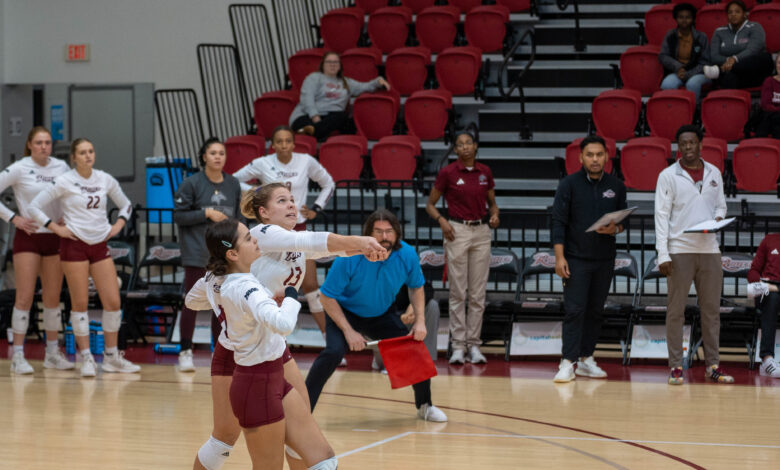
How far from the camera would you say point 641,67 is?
11.6 meters

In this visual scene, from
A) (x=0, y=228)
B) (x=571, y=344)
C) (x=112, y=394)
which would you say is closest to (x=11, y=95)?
(x=0, y=228)

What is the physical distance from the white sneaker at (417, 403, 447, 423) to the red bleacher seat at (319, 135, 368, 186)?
4.75 metres

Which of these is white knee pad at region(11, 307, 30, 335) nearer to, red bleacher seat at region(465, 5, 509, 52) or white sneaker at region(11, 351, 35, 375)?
white sneaker at region(11, 351, 35, 375)

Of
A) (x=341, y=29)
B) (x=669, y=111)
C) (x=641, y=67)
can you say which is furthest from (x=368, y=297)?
(x=341, y=29)

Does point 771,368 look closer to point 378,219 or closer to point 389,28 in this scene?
point 378,219

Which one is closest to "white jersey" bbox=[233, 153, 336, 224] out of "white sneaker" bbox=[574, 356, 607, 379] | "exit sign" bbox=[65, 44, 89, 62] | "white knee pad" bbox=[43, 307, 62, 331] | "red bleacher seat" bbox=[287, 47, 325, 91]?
"white knee pad" bbox=[43, 307, 62, 331]

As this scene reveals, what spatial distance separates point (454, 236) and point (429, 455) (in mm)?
3189

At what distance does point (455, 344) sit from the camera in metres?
8.62

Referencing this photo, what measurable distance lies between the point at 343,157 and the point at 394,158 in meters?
0.59

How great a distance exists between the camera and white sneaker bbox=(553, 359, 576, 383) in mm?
7800

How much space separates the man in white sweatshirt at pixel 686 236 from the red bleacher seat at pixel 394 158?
3489 mm

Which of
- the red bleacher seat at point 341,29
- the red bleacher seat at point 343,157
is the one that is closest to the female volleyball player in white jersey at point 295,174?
the red bleacher seat at point 343,157

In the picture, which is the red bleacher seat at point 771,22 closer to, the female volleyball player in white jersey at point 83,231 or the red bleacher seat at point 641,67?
the red bleacher seat at point 641,67

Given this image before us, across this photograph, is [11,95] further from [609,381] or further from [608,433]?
[608,433]
